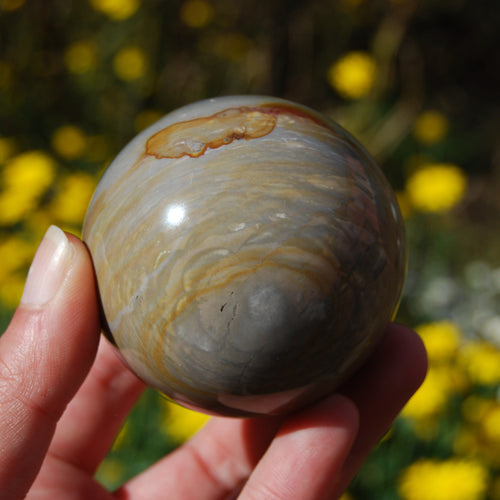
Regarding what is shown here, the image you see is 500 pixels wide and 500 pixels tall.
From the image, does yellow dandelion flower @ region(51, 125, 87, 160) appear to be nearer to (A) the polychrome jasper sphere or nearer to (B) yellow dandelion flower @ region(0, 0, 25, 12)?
(B) yellow dandelion flower @ region(0, 0, 25, 12)

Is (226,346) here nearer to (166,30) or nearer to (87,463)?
(87,463)

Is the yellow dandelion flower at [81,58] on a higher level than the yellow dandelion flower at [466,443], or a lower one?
higher

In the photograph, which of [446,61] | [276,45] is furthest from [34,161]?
[446,61]

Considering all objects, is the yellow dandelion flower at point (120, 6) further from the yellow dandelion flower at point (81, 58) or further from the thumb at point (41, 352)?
the thumb at point (41, 352)

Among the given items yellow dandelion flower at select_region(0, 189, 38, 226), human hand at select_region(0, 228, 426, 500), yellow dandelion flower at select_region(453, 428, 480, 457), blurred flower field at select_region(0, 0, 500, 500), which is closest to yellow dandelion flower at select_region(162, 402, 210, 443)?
blurred flower field at select_region(0, 0, 500, 500)

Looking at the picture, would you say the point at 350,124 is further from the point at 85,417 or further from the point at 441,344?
the point at 85,417

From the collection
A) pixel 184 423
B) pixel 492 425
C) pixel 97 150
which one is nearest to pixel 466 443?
pixel 492 425

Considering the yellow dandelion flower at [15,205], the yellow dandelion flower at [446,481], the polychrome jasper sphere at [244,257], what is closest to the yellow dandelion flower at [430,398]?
the yellow dandelion flower at [446,481]
